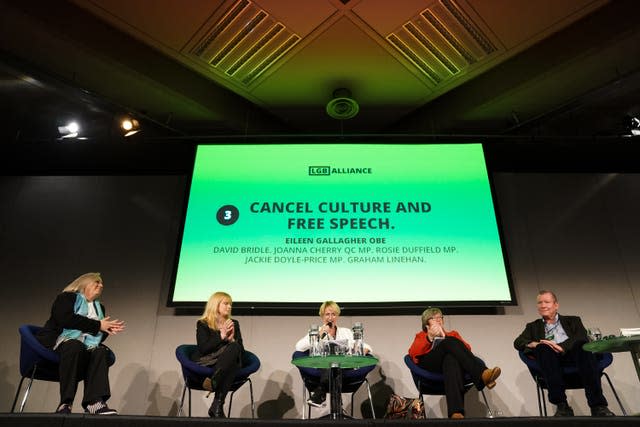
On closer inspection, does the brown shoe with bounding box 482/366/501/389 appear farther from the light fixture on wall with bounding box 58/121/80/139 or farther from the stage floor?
the light fixture on wall with bounding box 58/121/80/139

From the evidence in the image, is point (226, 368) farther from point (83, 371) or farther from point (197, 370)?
point (83, 371)

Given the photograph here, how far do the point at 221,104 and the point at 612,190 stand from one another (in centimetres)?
454

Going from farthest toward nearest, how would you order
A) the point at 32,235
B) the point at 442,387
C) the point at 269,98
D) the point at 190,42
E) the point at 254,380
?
the point at 32,235
the point at 269,98
the point at 254,380
the point at 190,42
the point at 442,387

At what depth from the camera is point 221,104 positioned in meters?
5.34

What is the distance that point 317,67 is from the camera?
4762 mm

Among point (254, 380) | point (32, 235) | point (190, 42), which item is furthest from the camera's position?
point (32, 235)

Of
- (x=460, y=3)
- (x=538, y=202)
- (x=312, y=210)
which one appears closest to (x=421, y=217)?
(x=312, y=210)

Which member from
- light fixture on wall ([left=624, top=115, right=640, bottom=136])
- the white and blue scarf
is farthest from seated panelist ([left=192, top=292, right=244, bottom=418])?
light fixture on wall ([left=624, top=115, right=640, bottom=136])

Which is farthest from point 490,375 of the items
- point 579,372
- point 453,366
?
point 579,372

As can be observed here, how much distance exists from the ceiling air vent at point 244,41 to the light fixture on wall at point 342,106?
0.74 metres

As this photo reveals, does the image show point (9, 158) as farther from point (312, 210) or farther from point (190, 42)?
point (312, 210)

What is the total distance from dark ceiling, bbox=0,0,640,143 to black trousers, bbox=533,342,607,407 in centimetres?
262

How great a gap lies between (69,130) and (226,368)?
3.44 metres

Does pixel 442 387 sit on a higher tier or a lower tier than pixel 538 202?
lower
